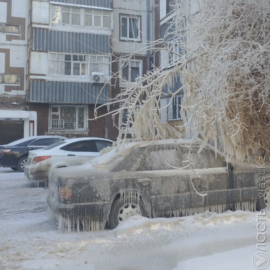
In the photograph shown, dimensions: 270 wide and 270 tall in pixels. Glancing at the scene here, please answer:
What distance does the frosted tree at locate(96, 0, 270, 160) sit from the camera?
24.0 ft

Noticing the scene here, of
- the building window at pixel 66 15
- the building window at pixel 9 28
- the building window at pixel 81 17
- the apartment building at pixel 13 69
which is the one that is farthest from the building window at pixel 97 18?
the building window at pixel 9 28

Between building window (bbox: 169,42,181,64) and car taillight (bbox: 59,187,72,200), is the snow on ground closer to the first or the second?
car taillight (bbox: 59,187,72,200)

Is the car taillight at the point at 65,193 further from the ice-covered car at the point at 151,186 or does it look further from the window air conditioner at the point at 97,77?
the window air conditioner at the point at 97,77

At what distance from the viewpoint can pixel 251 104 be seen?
25.5 feet

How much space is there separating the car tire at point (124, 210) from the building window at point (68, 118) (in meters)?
17.0

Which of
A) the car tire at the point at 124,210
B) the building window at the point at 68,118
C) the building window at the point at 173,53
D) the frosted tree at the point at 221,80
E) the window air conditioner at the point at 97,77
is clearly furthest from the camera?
the building window at the point at 68,118

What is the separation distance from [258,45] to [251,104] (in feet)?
3.83

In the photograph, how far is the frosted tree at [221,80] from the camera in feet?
24.0

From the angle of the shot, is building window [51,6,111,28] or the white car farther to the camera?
building window [51,6,111,28]

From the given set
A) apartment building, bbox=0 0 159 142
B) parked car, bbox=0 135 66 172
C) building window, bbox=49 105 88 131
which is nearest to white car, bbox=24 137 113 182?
parked car, bbox=0 135 66 172

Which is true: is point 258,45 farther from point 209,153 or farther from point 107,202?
point 107,202

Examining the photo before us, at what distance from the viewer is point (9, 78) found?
2212 centimetres

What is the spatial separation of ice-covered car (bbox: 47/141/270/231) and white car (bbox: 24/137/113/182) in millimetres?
3959

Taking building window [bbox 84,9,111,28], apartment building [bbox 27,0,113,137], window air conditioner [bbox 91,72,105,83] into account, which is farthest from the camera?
building window [bbox 84,9,111,28]
